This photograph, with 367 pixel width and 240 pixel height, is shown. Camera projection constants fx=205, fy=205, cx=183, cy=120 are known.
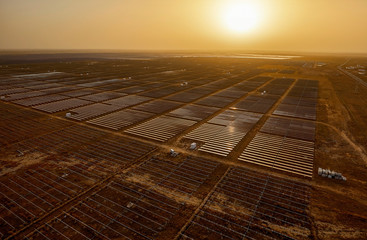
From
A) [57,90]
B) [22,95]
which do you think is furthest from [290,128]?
[22,95]

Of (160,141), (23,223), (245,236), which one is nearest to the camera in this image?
(245,236)

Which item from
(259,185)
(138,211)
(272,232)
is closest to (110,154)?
(138,211)

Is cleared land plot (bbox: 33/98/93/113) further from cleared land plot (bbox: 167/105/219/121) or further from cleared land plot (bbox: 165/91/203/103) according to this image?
cleared land plot (bbox: 167/105/219/121)

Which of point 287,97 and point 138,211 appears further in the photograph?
point 287,97

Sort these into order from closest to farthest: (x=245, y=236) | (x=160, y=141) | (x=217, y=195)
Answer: (x=245, y=236)
(x=217, y=195)
(x=160, y=141)

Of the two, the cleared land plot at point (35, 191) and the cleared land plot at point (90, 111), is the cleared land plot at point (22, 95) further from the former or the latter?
the cleared land plot at point (35, 191)

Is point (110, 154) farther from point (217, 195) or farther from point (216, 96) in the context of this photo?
point (216, 96)

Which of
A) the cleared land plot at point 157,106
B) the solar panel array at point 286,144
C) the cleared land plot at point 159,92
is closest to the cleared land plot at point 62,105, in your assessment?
the cleared land plot at point 157,106

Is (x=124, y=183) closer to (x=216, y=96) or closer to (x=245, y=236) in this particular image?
(x=245, y=236)
